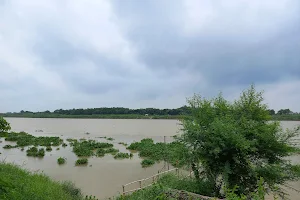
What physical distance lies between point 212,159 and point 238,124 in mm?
1677

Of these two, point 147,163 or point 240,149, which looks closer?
point 240,149

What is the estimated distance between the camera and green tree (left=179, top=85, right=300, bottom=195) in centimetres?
816

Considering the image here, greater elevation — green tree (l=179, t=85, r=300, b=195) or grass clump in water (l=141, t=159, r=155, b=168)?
green tree (l=179, t=85, r=300, b=195)

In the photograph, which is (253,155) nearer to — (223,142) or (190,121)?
(223,142)

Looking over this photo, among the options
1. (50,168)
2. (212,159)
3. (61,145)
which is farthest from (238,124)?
(61,145)

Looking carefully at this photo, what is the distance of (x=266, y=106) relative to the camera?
9641 millimetres

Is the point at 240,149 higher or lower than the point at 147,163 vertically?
higher

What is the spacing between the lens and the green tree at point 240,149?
8.16 meters

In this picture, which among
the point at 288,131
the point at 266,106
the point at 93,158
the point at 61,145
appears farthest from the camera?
the point at 61,145

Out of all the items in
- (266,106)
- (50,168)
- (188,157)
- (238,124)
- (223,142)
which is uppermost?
(266,106)

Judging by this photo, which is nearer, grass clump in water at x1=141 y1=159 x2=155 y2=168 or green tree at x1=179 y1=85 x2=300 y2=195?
green tree at x1=179 y1=85 x2=300 y2=195

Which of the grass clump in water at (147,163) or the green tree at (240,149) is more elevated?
the green tree at (240,149)

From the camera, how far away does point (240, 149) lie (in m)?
7.92

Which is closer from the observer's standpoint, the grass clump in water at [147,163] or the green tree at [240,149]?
the green tree at [240,149]
